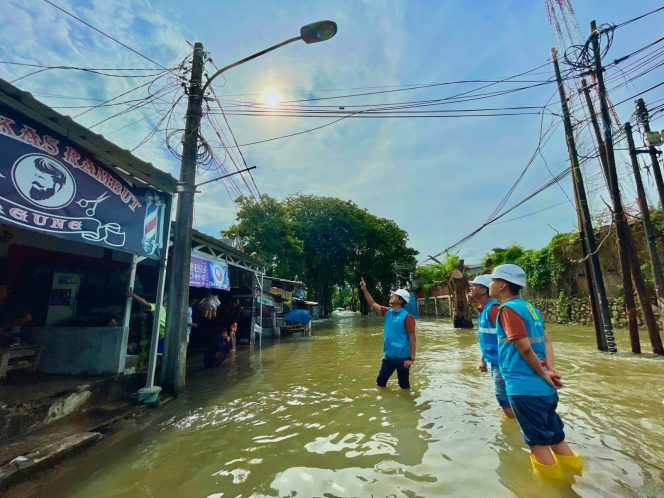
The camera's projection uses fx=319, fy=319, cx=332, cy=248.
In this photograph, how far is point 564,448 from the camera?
2855 mm

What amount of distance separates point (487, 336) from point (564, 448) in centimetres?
150

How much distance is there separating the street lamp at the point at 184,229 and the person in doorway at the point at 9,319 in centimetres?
261

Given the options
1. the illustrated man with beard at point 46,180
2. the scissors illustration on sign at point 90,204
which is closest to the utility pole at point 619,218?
the scissors illustration on sign at point 90,204

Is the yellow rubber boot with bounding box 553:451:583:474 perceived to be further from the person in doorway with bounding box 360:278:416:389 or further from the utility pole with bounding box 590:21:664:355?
the utility pole with bounding box 590:21:664:355

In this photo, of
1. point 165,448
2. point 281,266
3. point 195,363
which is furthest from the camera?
point 281,266

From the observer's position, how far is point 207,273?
943cm

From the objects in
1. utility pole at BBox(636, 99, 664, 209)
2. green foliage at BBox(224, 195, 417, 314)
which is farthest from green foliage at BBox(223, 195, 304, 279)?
utility pole at BBox(636, 99, 664, 209)

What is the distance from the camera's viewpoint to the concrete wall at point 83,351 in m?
5.54

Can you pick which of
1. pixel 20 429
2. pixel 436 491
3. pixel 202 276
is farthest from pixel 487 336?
pixel 202 276

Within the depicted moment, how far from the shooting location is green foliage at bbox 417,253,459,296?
95.7 ft

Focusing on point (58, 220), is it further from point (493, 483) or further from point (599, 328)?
point (599, 328)

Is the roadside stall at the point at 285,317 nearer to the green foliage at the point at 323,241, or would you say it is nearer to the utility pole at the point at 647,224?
the green foliage at the point at 323,241

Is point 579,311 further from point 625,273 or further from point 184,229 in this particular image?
point 184,229

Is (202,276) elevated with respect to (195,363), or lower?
elevated
